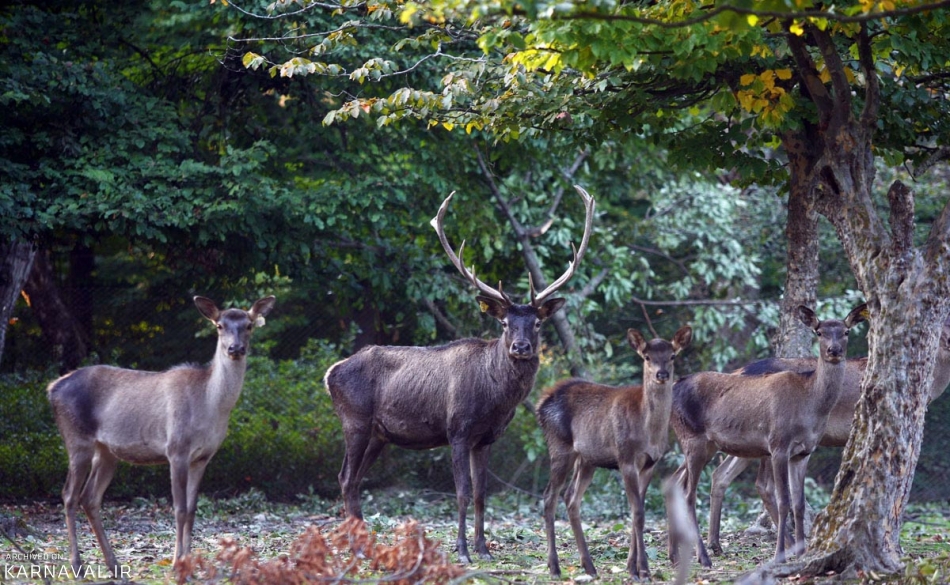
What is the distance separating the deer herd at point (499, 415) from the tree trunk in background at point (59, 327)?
175 inches

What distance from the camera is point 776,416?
8.16m

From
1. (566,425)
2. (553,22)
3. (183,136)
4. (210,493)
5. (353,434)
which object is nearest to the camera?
(553,22)

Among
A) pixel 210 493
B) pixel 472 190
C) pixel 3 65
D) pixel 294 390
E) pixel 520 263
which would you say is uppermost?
pixel 3 65

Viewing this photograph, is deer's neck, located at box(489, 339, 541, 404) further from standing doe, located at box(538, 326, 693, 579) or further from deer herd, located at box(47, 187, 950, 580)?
standing doe, located at box(538, 326, 693, 579)

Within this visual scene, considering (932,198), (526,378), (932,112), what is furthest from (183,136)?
(932,198)

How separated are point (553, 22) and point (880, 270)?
252 centimetres

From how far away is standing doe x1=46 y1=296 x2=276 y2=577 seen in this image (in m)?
7.50

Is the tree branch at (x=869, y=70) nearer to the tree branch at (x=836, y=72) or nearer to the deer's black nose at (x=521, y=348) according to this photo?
the tree branch at (x=836, y=72)

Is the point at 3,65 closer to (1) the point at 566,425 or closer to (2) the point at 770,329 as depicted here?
(1) the point at 566,425

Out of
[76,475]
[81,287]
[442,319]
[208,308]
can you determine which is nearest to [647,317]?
[442,319]

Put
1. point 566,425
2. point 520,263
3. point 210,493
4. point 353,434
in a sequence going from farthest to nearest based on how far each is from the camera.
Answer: point 520,263 < point 210,493 < point 353,434 < point 566,425

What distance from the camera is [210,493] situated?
12266 millimetres

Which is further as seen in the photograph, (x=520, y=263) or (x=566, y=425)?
(x=520, y=263)

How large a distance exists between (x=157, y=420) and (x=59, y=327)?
540 cm
